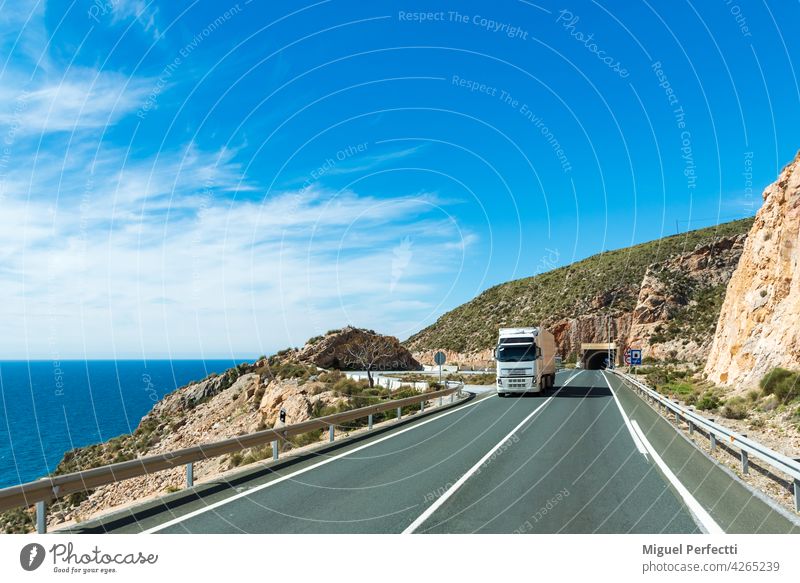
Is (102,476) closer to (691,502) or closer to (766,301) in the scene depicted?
(691,502)

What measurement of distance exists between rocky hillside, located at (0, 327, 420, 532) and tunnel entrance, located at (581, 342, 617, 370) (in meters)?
46.9

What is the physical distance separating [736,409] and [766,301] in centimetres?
1488

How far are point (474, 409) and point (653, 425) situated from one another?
8.56 metres

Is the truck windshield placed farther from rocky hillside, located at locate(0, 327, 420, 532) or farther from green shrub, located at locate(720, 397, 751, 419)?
green shrub, located at locate(720, 397, 751, 419)

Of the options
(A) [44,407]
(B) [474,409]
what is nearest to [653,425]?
(B) [474,409]

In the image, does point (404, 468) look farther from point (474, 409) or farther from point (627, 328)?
point (627, 328)

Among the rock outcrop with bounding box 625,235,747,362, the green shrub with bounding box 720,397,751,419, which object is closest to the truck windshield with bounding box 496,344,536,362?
the green shrub with bounding box 720,397,751,419

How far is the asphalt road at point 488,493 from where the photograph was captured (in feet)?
22.9

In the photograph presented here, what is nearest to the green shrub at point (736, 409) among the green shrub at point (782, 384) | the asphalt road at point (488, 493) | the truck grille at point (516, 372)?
the green shrub at point (782, 384)

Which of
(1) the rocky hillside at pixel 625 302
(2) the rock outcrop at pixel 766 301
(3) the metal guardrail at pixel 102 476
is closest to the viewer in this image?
(3) the metal guardrail at pixel 102 476

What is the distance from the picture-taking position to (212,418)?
143ft

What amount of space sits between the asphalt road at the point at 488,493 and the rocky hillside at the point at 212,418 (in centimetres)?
566

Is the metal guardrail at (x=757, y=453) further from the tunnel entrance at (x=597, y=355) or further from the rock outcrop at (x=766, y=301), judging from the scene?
the tunnel entrance at (x=597, y=355)
